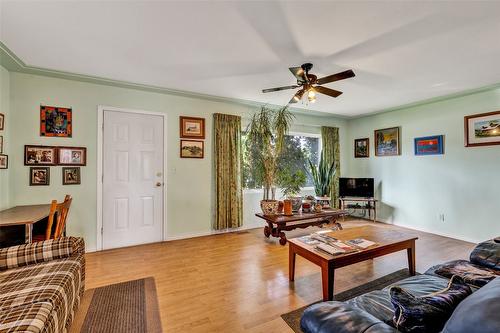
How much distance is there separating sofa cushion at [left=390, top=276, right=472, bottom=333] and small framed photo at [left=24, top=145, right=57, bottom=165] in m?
4.07

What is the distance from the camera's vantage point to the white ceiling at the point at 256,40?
1.93 metres

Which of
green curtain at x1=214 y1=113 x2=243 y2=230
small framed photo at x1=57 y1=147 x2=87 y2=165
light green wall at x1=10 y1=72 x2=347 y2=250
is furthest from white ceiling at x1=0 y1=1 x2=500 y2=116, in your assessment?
small framed photo at x1=57 y1=147 x2=87 y2=165

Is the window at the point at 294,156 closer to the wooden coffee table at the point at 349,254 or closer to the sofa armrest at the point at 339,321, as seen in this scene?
the wooden coffee table at the point at 349,254

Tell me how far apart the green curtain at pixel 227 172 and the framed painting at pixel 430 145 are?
11.7 ft

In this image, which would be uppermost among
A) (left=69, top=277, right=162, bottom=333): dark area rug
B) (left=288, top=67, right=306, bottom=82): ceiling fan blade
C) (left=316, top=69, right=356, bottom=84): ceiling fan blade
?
(left=288, top=67, right=306, bottom=82): ceiling fan blade

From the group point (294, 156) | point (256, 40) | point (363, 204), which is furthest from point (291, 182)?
point (363, 204)

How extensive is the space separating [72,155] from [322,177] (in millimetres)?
4726

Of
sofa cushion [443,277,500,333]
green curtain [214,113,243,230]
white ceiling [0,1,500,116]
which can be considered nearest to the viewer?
sofa cushion [443,277,500,333]

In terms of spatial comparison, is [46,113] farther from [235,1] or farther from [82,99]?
[235,1]

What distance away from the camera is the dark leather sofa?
0.73m

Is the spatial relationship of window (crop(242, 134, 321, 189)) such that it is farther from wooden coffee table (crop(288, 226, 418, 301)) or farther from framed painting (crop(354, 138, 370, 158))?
wooden coffee table (crop(288, 226, 418, 301))

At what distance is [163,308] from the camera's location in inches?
81.4

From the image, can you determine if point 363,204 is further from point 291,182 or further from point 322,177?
point 291,182

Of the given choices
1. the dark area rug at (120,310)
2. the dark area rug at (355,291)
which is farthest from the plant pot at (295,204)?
the dark area rug at (120,310)
